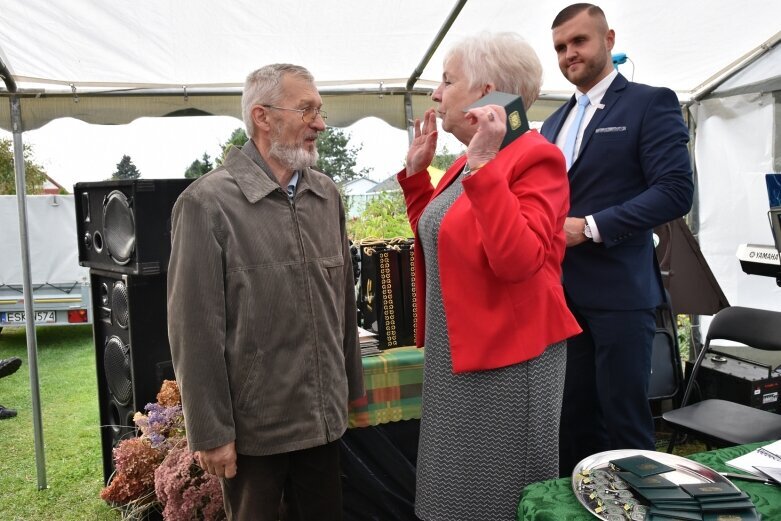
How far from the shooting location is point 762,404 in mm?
3674

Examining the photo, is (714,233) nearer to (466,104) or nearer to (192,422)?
(466,104)

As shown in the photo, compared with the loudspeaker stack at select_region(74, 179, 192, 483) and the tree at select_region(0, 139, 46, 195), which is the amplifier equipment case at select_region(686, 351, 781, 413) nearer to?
the loudspeaker stack at select_region(74, 179, 192, 483)

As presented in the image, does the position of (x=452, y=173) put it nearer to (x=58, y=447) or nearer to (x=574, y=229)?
(x=574, y=229)

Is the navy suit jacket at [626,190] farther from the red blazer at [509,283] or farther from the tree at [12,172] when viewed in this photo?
the tree at [12,172]

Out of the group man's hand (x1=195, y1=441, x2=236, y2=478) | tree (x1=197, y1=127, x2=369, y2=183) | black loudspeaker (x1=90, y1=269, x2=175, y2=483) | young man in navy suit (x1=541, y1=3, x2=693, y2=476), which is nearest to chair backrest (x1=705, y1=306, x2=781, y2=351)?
young man in navy suit (x1=541, y1=3, x2=693, y2=476)

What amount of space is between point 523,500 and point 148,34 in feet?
9.77

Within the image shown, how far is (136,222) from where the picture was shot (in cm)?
258

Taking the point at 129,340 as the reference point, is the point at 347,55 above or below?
above

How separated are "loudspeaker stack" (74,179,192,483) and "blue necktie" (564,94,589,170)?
5.36 feet

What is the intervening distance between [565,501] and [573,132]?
1299 mm

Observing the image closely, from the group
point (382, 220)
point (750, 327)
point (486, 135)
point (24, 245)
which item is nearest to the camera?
point (486, 135)

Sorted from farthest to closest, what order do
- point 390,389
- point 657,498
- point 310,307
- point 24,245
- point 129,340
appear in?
point 24,245 < point 129,340 < point 390,389 < point 310,307 < point 657,498

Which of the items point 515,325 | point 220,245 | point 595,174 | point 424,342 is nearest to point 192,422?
point 220,245

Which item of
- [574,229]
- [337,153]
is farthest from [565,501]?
[337,153]
